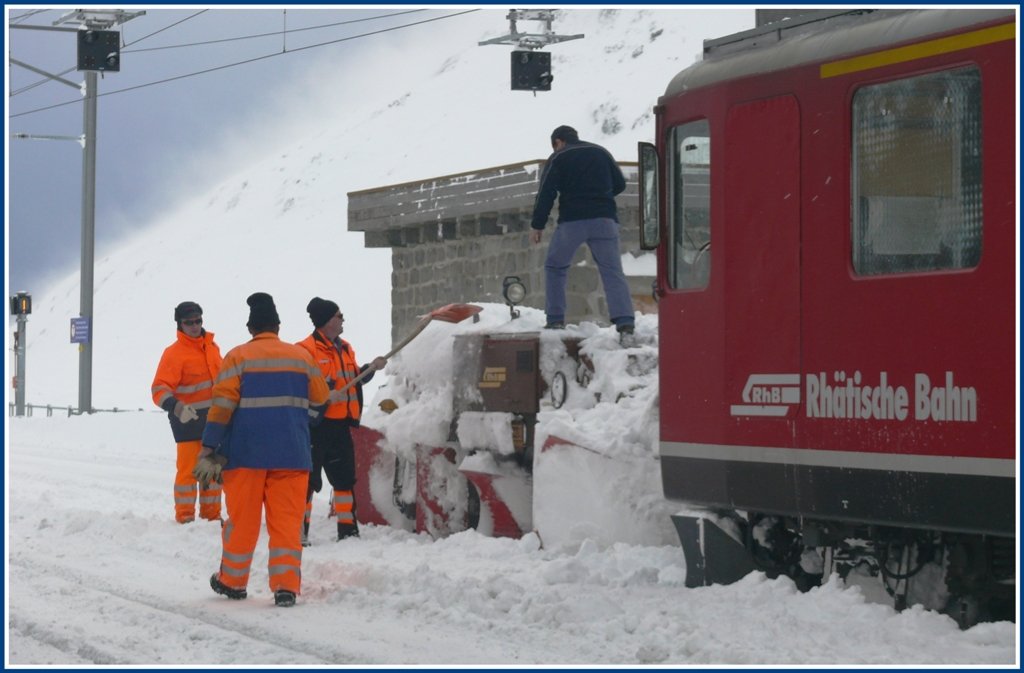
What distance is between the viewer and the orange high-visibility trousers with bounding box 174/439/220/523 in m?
12.7

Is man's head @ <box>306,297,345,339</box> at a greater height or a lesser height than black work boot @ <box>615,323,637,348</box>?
greater

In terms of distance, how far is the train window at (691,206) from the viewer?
8.65 metres

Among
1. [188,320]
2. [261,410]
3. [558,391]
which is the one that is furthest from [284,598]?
[188,320]

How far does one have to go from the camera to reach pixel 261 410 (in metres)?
9.12

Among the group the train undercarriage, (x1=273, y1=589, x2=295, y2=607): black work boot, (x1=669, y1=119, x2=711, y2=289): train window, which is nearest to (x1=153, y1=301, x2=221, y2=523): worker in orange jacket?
(x1=273, y1=589, x2=295, y2=607): black work boot

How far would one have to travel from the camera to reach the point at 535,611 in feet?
26.7

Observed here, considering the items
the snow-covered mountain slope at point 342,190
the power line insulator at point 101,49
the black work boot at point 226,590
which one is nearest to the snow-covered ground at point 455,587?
the black work boot at point 226,590

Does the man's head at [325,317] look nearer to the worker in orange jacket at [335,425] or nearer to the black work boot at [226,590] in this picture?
the worker in orange jacket at [335,425]

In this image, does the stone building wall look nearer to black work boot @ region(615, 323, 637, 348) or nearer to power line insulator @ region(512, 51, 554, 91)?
power line insulator @ region(512, 51, 554, 91)

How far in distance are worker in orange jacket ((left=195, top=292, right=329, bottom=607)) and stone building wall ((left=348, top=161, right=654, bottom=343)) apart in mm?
9515

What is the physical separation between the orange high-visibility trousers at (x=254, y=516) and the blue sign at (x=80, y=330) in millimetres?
22417

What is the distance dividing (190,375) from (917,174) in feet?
22.7

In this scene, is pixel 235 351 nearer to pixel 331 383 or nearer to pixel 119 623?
pixel 119 623

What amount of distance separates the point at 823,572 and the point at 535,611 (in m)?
1.49
